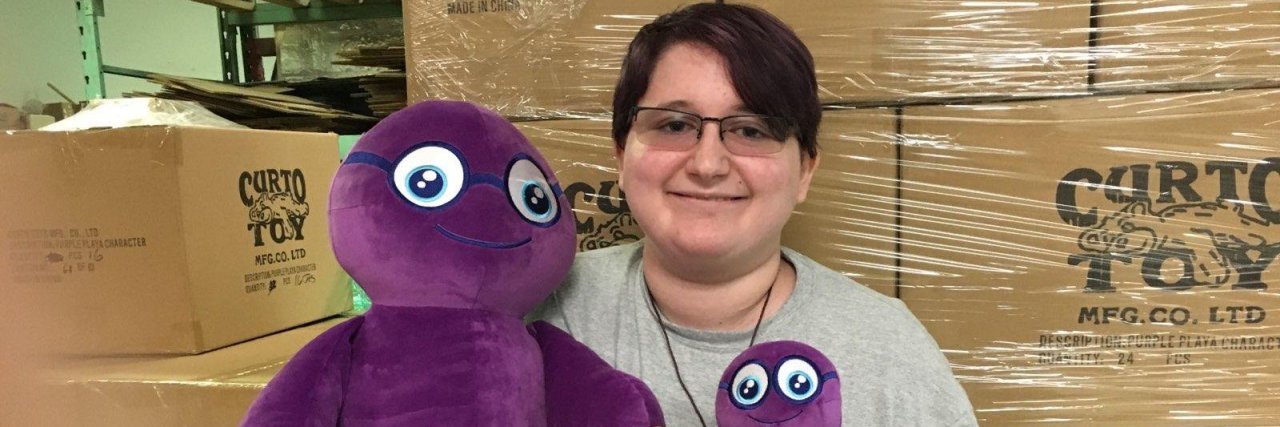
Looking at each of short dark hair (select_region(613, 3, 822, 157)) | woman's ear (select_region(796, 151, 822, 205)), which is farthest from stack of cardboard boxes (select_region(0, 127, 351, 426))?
woman's ear (select_region(796, 151, 822, 205))

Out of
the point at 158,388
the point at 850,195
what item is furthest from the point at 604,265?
the point at 158,388

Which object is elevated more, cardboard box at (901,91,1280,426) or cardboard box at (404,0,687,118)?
cardboard box at (404,0,687,118)

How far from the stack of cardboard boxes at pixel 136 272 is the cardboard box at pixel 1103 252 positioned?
3.22ft

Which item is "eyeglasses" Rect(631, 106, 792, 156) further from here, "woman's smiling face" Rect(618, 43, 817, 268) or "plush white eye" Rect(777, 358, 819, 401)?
"plush white eye" Rect(777, 358, 819, 401)

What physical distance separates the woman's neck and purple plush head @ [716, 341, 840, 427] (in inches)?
11.9

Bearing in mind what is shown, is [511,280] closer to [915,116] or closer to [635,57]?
[635,57]

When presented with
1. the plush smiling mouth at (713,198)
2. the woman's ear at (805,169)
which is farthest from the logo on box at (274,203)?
the woman's ear at (805,169)

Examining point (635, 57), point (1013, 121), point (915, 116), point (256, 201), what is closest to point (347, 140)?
point (256, 201)

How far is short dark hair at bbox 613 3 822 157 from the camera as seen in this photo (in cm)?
80

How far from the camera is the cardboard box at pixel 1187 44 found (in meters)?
0.93

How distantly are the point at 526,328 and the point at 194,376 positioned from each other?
534 mm

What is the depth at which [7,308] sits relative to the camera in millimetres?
1104

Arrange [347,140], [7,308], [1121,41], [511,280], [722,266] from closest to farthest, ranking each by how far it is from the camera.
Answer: [511,280] → [722,266] → [1121,41] → [7,308] → [347,140]

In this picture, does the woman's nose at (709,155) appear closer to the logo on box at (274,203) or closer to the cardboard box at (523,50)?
the cardboard box at (523,50)
